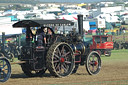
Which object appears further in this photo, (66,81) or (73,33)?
(73,33)

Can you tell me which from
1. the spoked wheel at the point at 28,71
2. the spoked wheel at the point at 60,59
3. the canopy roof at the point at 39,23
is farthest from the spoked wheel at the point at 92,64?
the spoked wheel at the point at 28,71

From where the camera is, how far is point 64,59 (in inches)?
480

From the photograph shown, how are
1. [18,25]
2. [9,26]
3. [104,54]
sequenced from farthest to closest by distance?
[9,26]
[104,54]
[18,25]

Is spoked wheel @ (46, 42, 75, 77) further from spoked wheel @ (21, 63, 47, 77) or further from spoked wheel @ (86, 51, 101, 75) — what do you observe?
spoked wheel @ (21, 63, 47, 77)

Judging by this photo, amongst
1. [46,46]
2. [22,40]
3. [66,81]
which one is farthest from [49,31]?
[22,40]

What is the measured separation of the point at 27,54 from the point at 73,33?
209 cm

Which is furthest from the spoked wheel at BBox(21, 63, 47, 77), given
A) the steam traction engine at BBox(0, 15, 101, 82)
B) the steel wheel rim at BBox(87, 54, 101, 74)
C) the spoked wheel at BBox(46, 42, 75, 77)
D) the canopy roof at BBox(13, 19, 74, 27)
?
the steel wheel rim at BBox(87, 54, 101, 74)

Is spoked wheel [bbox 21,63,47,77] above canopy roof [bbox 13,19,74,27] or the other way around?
the other way around

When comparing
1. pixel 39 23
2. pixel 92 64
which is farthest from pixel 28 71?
pixel 92 64

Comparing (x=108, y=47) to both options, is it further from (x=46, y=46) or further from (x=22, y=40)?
(x=46, y=46)

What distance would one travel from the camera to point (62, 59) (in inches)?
476

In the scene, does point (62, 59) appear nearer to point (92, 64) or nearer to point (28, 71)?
point (28, 71)

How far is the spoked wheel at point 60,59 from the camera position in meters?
11.6

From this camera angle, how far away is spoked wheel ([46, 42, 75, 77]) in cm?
1163
